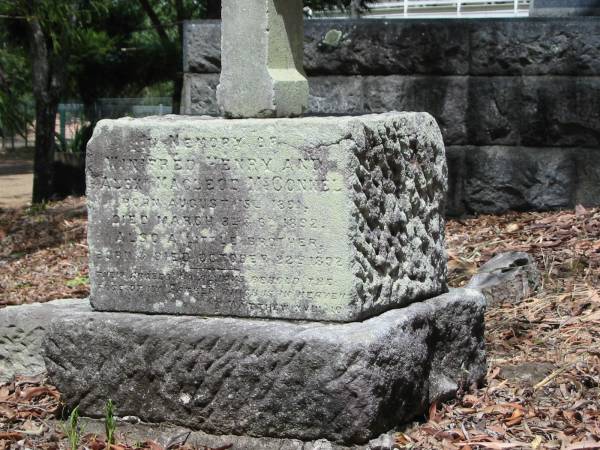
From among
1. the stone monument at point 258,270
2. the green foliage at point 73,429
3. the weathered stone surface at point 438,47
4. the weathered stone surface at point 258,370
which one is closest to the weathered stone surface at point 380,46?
the weathered stone surface at point 438,47

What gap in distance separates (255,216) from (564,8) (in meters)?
5.38

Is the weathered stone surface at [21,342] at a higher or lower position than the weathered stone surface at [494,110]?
lower

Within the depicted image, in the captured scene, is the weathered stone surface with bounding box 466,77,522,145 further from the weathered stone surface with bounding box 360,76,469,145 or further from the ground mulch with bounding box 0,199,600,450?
the ground mulch with bounding box 0,199,600,450

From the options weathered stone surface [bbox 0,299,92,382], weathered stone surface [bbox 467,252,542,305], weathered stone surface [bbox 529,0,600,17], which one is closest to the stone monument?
weathered stone surface [bbox 0,299,92,382]

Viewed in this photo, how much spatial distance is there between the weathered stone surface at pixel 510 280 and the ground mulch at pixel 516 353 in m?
0.06

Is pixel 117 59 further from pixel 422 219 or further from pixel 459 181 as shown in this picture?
pixel 422 219

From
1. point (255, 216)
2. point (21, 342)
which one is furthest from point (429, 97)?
point (255, 216)

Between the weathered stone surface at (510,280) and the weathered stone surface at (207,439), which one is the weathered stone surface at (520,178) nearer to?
the weathered stone surface at (510,280)

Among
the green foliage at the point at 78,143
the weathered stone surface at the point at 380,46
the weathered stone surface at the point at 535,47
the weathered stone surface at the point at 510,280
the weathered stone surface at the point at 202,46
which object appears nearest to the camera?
the weathered stone surface at the point at 510,280

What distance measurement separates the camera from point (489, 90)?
820 cm

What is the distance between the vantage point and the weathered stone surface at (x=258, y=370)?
407 centimetres

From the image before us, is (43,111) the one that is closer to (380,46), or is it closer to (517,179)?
(380,46)

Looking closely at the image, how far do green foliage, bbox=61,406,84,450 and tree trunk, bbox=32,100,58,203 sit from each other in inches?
340

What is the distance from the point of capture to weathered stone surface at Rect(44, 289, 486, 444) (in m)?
4.07
